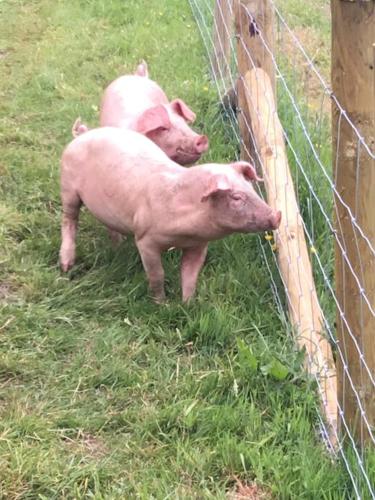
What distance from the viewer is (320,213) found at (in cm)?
418

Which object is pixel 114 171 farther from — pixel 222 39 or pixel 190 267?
pixel 222 39

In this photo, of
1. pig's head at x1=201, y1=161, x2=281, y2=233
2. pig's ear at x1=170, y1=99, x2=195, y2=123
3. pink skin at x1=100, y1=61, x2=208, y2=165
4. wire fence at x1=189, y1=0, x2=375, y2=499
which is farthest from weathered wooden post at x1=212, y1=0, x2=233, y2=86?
pig's head at x1=201, y1=161, x2=281, y2=233

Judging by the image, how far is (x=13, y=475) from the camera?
2711mm

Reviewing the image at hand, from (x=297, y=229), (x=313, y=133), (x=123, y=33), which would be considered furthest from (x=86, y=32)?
(x=297, y=229)

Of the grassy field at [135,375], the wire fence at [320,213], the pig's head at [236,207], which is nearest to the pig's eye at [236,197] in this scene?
the pig's head at [236,207]

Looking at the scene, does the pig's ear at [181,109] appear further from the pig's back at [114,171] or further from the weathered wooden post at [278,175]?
the pig's back at [114,171]

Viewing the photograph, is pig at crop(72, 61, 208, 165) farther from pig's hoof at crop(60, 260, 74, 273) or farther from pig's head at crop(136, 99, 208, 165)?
pig's hoof at crop(60, 260, 74, 273)

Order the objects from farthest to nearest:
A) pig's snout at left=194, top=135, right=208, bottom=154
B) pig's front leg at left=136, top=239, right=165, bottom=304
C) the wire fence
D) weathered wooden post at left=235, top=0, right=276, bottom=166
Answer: weathered wooden post at left=235, top=0, right=276, bottom=166
pig's snout at left=194, top=135, right=208, bottom=154
pig's front leg at left=136, top=239, right=165, bottom=304
the wire fence

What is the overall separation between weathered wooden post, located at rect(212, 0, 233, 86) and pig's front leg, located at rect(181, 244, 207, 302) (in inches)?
95.2

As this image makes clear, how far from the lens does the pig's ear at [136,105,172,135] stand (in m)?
4.19

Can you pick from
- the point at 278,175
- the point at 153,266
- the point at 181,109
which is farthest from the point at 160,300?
the point at 181,109

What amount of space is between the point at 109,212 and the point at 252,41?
4.32 feet

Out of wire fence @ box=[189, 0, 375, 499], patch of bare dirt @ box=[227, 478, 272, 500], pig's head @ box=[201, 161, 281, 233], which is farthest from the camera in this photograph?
pig's head @ box=[201, 161, 281, 233]

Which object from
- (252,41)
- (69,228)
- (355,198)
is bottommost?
(69,228)
